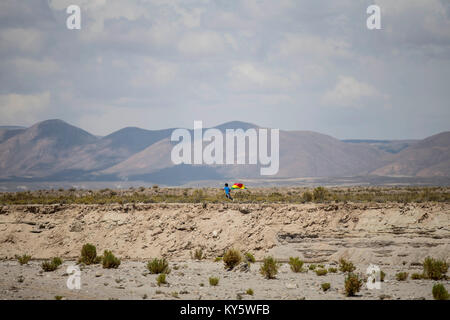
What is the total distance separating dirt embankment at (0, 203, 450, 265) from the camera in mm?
30750

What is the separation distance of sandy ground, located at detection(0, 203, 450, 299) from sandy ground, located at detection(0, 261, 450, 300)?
0.62 ft

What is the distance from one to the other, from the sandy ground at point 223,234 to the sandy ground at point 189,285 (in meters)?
0.19

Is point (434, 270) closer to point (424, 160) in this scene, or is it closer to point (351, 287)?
point (351, 287)

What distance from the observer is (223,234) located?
110 feet

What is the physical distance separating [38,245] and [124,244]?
204 inches

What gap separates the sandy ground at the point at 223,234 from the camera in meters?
26.7

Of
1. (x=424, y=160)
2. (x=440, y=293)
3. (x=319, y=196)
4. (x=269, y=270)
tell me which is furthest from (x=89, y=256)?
(x=424, y=160)

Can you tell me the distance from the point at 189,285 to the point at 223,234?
13.7 m

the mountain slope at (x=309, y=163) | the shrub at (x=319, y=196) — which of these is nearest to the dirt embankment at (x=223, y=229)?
the shrub at (x=319, y=196)

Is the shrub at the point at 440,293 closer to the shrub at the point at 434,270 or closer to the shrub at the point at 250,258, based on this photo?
the shrub at the point at 434,270

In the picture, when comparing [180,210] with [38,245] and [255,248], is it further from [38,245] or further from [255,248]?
[38,245]
